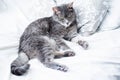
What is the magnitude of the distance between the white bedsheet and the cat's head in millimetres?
142

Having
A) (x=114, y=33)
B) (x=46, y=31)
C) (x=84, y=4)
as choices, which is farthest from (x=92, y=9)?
(x=46, y=31)

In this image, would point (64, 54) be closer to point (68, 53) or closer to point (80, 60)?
point (68, 53)

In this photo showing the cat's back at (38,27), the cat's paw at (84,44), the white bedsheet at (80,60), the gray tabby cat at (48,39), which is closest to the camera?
the white bedsheet at (80,60)

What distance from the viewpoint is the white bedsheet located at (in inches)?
48.4

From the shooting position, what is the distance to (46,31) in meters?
1.66

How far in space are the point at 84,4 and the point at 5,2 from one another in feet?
2.26

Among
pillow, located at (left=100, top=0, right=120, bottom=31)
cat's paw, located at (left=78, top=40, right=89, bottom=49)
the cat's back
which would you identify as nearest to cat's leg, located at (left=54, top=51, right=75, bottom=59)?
cat's paw, located at (left=78, top=40, right=89, bottom=49)

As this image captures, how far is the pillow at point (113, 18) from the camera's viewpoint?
5.52ft

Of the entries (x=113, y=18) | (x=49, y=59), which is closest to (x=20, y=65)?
(x=49, y=59)

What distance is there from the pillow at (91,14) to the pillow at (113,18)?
4 cm

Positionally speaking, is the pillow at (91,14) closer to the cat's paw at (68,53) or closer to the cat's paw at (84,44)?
the cat's paw at (84,44)

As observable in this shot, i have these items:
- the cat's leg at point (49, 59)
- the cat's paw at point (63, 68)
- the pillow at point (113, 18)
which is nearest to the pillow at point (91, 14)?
the pillow at point (113, 18)

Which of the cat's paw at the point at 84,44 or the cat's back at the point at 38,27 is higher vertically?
the cat's back at the point at 38,27

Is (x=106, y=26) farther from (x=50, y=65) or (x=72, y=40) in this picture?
(x=50, y=65)
